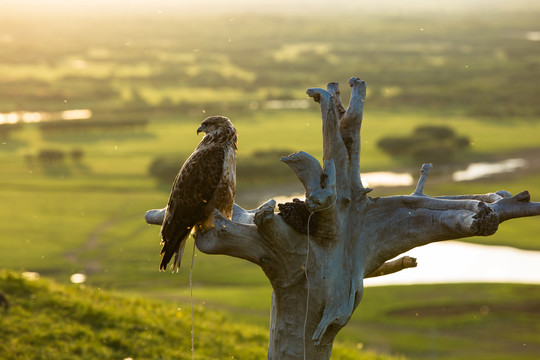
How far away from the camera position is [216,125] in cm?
639

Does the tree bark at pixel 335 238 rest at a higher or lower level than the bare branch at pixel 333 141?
lower

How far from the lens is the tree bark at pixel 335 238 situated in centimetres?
523

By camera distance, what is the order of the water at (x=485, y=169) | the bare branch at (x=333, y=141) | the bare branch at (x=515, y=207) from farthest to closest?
1. the water at (x=485, y=169)
2. the bare branch at (x=515, y=207)
3. the bare branch at (x=333, y=141)

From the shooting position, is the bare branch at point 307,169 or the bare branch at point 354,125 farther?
the bare branch at point 354,125

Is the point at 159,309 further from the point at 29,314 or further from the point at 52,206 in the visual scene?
the point at 52,206

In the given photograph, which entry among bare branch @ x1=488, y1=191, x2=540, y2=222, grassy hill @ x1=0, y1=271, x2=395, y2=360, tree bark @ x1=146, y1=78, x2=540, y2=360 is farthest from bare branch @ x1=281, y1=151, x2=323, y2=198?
grassy hill @ x1=0, y1=271, x2=395, y2=360

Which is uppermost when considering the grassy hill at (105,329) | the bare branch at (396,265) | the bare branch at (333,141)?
the bare branch at (333,141)

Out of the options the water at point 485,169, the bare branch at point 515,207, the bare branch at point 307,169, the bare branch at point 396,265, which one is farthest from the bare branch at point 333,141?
the water at point 485,169

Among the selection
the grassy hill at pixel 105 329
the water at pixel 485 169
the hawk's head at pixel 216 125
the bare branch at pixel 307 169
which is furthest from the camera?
the water at pixel 485 169

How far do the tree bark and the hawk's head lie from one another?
1254 mm

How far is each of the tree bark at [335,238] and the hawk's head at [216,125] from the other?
1.25m

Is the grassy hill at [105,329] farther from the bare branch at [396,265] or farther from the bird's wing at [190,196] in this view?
the bird's wing at [190,196]

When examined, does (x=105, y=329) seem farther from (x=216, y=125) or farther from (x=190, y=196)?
(x=190, y=196)

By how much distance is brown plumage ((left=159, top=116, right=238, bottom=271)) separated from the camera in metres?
5.77
